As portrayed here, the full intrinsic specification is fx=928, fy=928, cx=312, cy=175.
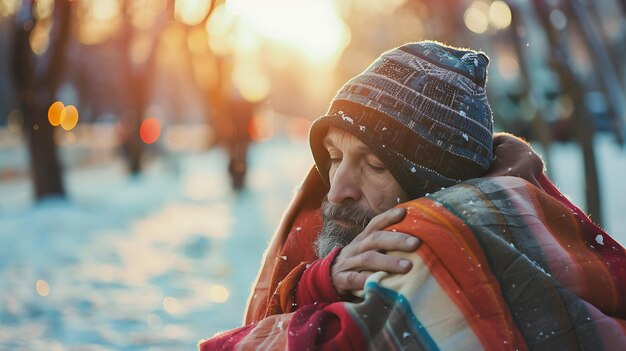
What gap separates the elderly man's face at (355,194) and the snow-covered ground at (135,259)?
11.4 ft

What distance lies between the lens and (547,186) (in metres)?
2.63

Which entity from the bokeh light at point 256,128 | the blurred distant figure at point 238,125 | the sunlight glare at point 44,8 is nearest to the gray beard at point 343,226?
the sunlight glare at point 44,8

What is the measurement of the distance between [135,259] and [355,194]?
7666mm

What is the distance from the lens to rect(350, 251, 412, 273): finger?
2133 millimetres

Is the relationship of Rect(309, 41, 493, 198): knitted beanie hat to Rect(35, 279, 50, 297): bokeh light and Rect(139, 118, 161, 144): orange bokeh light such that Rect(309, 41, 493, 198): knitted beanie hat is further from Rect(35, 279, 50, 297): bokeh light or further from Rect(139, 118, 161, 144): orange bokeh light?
Rect(139, 118, 161, 144): orange bokeh light

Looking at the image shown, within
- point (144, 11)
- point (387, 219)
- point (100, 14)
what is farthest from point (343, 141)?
point (100, 14)

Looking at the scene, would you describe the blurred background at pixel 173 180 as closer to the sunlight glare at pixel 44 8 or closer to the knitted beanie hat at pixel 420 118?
the sunlight glare at pixel 44 8

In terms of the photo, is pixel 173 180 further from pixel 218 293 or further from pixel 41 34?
pixel 218 293

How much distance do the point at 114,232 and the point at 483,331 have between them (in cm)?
1080

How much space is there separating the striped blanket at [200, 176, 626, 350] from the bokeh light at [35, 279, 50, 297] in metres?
6.03

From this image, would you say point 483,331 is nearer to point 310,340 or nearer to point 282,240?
point 310,340

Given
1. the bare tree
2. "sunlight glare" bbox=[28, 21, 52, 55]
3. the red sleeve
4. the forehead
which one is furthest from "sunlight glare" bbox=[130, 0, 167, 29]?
the red sleeve

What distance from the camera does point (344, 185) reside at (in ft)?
8.33

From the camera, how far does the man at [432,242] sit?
2094mm
